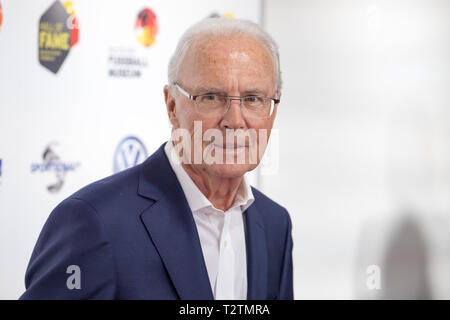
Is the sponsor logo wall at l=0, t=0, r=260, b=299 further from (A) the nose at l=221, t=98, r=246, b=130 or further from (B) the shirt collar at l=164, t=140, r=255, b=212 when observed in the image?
(A) the nose at l=221, t=98, r=246, b=130

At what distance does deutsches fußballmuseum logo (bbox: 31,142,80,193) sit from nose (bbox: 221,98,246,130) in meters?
1.19

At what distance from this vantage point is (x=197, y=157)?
0.98 metres

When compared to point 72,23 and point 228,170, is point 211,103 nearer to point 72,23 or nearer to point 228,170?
point 228,170

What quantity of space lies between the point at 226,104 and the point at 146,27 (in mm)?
1478

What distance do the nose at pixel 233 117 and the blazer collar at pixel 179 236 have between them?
15 cm

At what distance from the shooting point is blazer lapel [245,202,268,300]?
97cm

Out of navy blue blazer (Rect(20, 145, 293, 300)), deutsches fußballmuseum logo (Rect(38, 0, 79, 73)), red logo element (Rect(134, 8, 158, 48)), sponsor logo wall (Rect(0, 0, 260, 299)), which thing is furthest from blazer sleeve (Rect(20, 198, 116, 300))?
red logo element (Rect(134, 8, 158, 48))

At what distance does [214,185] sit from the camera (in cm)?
99

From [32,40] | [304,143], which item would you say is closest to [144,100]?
[32,40]

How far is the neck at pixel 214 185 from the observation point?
0.99 metres

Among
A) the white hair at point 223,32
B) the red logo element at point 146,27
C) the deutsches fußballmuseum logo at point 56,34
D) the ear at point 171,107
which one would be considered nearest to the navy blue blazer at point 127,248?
the ear at point 171,107

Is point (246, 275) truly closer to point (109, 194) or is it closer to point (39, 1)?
point (109, 194)

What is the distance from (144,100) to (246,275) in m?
1.42

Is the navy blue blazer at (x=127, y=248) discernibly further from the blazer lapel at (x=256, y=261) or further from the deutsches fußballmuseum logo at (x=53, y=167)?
the deutsches fußballmuseum logo at (x=53, y=167)
